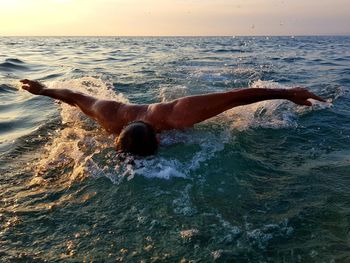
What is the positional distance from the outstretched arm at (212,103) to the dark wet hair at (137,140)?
630mm

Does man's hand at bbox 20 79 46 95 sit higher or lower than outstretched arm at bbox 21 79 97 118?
higher

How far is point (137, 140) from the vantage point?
4.54 m

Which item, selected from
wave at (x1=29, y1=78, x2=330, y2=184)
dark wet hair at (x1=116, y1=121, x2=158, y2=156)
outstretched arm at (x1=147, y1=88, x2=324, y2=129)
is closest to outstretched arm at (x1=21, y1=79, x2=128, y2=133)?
wave at (x1=29, y1=78, x2=330, y2=184)

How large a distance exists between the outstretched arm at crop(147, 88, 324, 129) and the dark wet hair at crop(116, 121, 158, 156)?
2.07 ft

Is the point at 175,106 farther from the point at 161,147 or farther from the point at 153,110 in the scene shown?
the point at 161,147

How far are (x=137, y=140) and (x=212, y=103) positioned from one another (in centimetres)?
109

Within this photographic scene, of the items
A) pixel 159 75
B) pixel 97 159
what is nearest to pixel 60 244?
pixel 97 159

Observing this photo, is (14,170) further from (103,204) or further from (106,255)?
(106,255)

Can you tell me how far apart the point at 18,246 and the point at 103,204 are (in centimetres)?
93

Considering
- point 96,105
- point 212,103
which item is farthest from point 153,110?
point 96,105

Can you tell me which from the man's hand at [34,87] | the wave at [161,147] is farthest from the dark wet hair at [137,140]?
the man's hand at [34,87]

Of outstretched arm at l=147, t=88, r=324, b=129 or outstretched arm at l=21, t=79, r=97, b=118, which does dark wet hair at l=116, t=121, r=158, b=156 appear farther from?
outstretched arm at l=21, t=79, r=97, b=118

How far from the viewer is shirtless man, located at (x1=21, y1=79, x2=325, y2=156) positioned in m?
4.62

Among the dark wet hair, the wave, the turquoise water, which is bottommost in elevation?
the turquoise water
